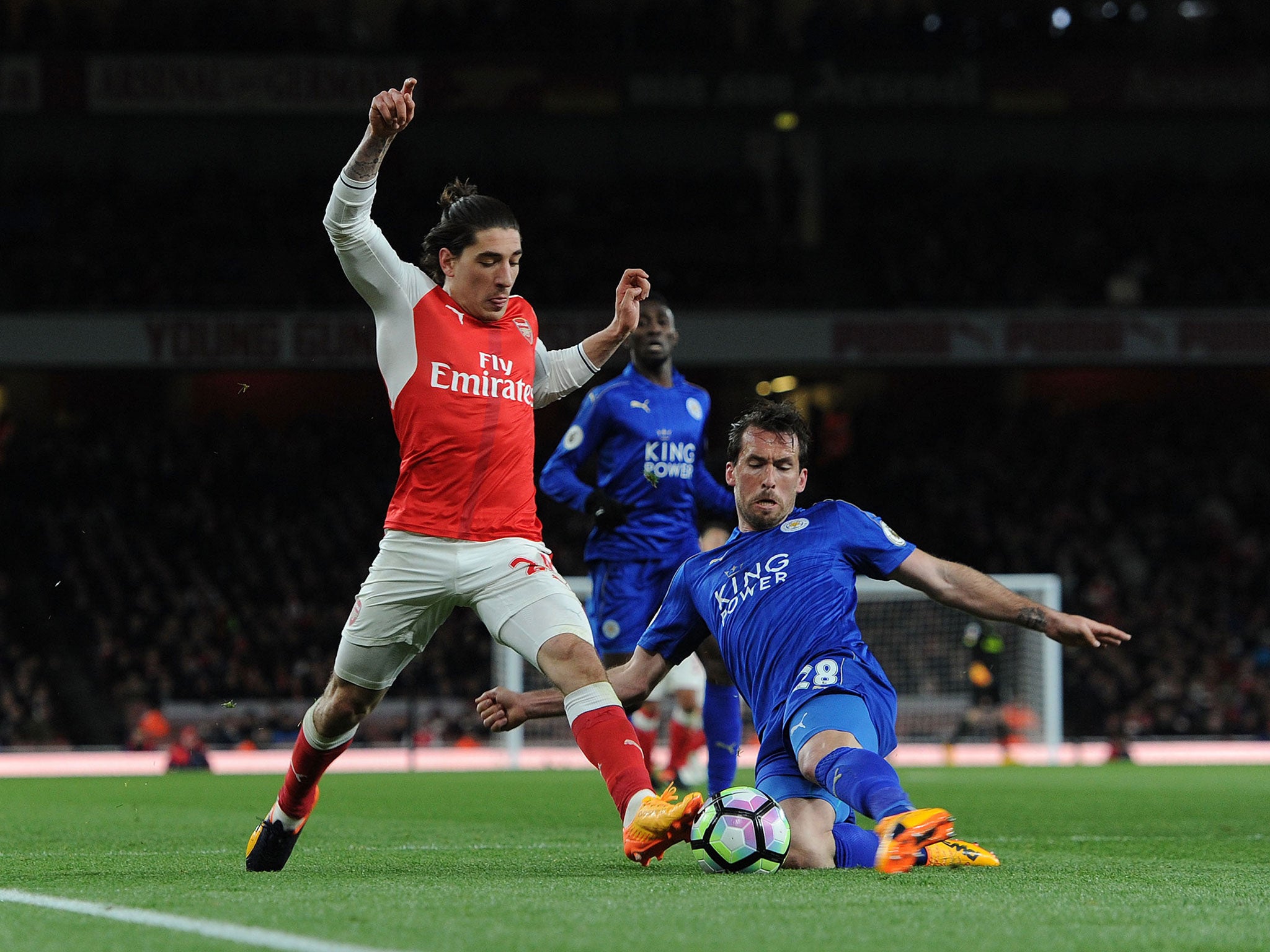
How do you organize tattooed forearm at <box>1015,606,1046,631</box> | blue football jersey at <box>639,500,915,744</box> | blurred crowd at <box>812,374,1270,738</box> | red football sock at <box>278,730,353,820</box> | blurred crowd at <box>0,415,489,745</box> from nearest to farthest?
tattooed forearm at <box>1015,606,1046,631</box>
blue football jersey at <box>639,500,915,744</box>
red football sock at <box>278,730,353,820</box>
blurred crowd at <box>0,415,489,745</box>
blurred crowd at <box>812,374,1270,738</box>

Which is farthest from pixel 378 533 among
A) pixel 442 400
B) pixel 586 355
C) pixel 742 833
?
pixel 742 833

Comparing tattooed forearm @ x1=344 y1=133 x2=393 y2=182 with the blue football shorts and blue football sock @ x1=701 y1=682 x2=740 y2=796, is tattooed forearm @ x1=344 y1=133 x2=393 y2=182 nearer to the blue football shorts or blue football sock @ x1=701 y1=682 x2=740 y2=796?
the blue football shorts

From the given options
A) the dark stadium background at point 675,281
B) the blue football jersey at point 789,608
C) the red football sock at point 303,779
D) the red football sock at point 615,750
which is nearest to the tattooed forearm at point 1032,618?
the blue football jersey at point 789,608

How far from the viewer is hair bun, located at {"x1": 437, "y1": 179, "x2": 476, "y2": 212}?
539 centimetres

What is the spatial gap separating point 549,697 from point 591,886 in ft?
2.54

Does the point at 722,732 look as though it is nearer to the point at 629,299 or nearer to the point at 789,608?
the point at 789,608

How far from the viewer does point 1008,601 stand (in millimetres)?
4852

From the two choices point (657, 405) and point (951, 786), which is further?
point (951, 786)

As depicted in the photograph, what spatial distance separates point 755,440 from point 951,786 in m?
7.42

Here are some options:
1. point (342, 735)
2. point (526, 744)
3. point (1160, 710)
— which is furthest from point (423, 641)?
point (1160, 710)

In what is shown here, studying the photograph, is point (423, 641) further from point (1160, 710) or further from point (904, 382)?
point (904, 382)

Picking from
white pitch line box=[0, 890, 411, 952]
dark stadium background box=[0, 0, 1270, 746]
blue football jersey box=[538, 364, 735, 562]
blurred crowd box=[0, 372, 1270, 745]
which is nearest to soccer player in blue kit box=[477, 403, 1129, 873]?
white pitch line box=[0, 890, 411, 952]

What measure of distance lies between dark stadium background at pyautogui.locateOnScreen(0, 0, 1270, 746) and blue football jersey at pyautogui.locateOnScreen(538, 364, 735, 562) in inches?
509

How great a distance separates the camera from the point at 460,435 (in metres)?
5.13
